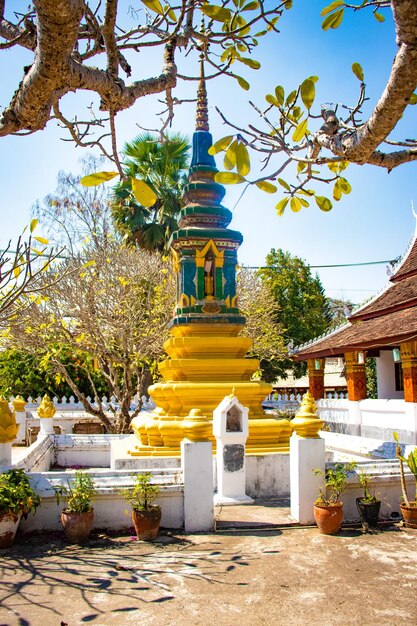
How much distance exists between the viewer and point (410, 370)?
45.0ft

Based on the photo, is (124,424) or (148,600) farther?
(124,424)

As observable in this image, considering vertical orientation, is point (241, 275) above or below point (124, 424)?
above

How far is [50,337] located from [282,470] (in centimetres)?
814

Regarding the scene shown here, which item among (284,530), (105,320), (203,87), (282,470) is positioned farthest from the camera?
(105,320)

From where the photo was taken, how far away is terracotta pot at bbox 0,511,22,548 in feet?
19.7

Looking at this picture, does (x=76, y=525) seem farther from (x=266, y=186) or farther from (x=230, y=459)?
(x=266, y=186)

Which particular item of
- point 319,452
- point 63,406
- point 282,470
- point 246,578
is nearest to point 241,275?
A: point 63,406

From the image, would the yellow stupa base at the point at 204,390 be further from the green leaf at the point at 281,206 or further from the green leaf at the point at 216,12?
the green leaf at the point at 216,12

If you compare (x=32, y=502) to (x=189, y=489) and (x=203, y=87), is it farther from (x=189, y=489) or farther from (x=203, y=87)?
(x=203, y=87)

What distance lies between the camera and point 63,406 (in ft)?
62.7

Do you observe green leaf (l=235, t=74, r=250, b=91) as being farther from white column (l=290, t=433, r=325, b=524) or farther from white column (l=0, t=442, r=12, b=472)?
white column (l=0, t=442, r=12, b=472)

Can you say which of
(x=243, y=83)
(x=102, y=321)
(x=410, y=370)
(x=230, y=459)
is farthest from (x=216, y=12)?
(x=102, y=321)

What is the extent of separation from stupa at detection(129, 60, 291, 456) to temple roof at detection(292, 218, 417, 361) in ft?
14.2

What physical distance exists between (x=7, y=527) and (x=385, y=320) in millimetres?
11567
